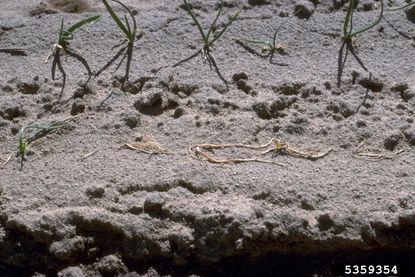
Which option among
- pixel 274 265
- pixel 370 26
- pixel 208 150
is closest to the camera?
pixel 274 265

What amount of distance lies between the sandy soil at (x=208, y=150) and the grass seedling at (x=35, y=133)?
0.01 m

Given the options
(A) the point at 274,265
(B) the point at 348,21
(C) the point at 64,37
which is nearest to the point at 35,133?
(C) the point at 64,37

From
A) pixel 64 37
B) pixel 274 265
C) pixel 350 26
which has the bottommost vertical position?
pixel 274 265

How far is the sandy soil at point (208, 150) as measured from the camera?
67.5 inches

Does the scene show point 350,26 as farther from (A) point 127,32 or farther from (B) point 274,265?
(B) point 274,265

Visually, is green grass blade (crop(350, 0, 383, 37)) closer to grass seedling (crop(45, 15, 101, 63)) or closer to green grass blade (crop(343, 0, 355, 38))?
green grass blade (crop(343, 0, 355, 38))

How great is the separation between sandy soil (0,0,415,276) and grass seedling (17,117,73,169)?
0.05 ft

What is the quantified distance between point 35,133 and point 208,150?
0.46m

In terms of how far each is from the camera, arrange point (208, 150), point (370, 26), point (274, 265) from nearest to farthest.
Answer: point (274, 265)
point (208, 150)
point (370, 26)

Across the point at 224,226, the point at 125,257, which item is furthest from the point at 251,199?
the point at 125,257

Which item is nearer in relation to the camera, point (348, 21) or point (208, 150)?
point (208, 150)

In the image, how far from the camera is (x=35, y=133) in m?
1.94

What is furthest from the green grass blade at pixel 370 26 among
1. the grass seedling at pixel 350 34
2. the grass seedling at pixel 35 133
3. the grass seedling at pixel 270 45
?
the grass seedling at pixel 35 133

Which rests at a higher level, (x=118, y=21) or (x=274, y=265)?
(x=118, y=21)
